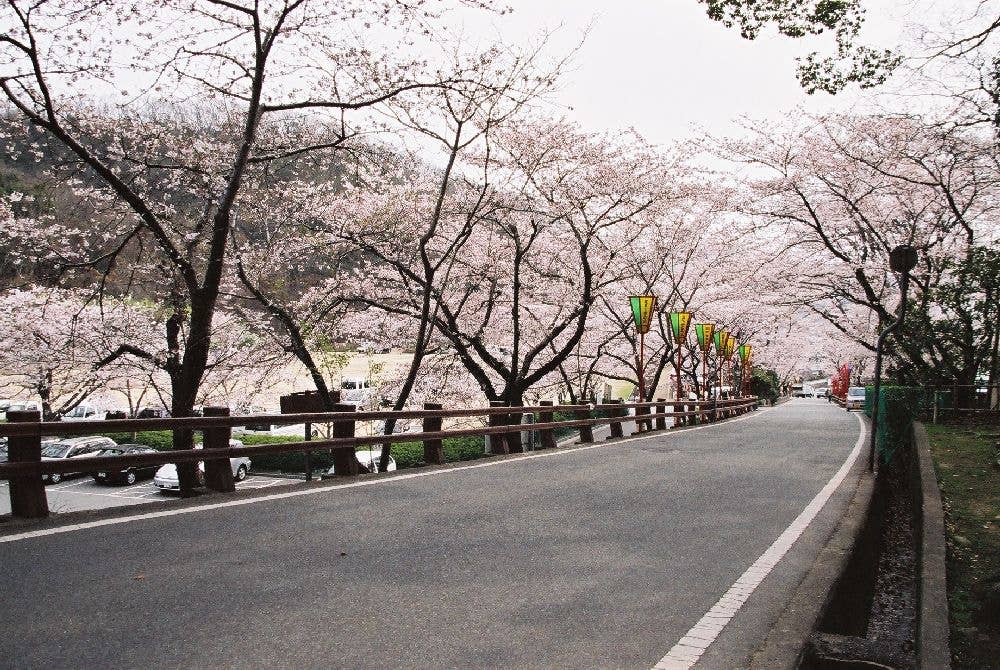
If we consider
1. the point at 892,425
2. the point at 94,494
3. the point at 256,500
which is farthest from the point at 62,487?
the point at 892,425

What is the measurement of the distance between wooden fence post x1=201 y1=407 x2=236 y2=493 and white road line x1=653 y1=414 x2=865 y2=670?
531cm

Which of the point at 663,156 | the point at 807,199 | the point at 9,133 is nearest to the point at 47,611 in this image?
the point at 9,133

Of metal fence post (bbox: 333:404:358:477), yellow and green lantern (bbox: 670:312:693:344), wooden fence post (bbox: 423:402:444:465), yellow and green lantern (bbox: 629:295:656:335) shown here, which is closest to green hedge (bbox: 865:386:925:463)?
yellow and green lantern (bbox: 629:295:656:335)

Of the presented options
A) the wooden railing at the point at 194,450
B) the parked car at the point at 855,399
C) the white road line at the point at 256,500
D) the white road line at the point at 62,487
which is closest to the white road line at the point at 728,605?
the white road line at the point at 256,500

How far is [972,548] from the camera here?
772cm

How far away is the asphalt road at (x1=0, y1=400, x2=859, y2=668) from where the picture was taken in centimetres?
361

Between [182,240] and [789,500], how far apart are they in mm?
11224

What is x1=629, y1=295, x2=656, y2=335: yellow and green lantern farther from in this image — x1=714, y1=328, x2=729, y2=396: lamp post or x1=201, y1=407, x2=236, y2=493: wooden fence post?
x1=714, y1=328, x2=729, y2=396: lamp post

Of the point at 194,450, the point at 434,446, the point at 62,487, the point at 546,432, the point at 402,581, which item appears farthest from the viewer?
A: the point at 62,487

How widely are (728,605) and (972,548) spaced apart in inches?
184

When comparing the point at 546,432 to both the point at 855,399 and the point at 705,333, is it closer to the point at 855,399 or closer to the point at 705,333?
the point at 705,333

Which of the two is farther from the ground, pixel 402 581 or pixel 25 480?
pixel 25 480

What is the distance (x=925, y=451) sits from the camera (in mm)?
11891

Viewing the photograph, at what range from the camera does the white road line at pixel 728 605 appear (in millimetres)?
3723
